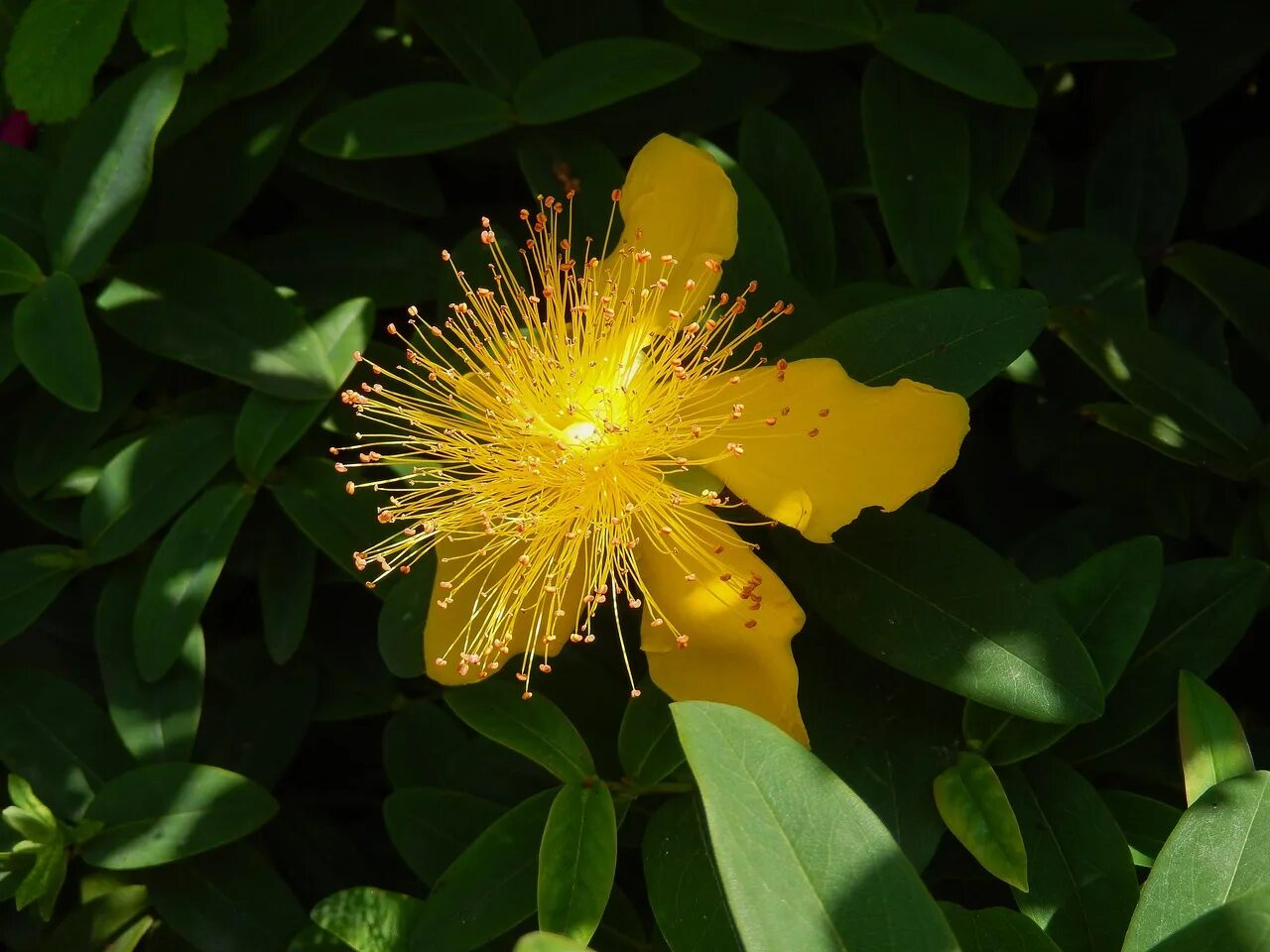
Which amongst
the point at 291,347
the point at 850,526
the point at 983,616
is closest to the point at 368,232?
the point at 291,347

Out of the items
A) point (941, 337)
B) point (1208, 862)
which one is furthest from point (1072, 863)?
point (941, 337)

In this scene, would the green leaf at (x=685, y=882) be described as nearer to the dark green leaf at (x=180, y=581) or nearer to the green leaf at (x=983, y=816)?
the green leaf at (x=983, y=816)

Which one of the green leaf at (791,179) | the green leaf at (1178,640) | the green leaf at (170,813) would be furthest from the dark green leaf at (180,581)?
the green leaf at (1178,640)

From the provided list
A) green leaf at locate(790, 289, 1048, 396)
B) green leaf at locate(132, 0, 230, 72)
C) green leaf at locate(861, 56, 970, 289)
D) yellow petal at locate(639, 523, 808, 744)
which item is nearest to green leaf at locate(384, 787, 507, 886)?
yellow petal at locate(639, 523, 808, 744)

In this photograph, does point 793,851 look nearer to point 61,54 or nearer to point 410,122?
point 410,122

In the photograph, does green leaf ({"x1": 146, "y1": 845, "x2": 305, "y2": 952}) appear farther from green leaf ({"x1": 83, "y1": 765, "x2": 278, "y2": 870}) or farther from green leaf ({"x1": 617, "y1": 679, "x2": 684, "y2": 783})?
green leaf ({"x1": 617, "y1": 679, "x2": 684, "y2": 783})
